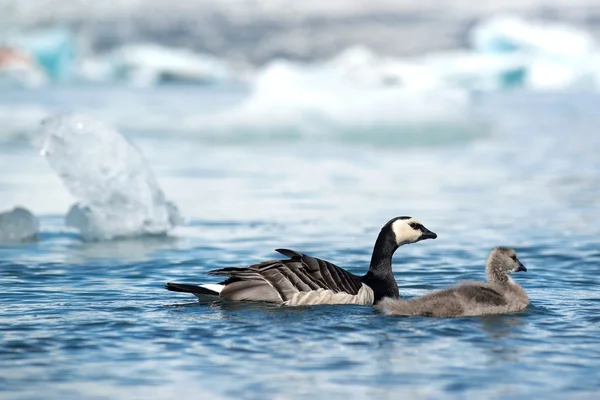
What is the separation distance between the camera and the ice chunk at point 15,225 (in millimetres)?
11766

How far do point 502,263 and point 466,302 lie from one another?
0.73 m

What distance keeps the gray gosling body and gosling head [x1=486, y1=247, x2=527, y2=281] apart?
6 centimetres

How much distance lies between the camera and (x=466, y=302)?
742 cm

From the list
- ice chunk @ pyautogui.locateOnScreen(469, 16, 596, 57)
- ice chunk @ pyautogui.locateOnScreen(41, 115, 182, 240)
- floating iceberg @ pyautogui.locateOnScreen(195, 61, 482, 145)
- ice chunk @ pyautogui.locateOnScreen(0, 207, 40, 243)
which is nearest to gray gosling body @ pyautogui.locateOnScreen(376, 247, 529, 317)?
ice chunk @ pyautogui.locateOnScreen(41, 115, 182, 240)

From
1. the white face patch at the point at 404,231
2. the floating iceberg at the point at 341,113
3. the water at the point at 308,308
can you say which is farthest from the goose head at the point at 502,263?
the floating iceberg at the point at 341,113

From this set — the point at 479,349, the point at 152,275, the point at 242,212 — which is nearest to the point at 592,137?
the point at 242,212

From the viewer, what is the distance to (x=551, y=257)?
35.0 feet

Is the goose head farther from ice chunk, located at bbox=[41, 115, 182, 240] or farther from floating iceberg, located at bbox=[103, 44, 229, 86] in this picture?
floating iceberg, located at bbox=[103, 44, 229, 86]

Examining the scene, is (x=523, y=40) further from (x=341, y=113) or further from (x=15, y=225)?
(x=15, y=225)

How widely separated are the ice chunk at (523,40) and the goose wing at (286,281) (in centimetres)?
3809

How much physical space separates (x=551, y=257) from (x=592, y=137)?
17.1 meters

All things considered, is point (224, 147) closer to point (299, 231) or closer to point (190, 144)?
point (190, 144)

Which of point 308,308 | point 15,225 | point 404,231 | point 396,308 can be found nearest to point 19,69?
point 15,225

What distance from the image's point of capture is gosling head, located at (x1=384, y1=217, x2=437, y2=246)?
8.37 meters
